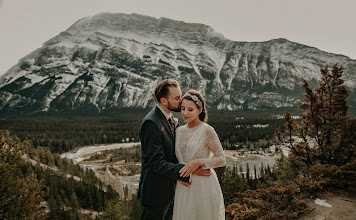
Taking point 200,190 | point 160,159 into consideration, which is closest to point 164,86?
point 160,159

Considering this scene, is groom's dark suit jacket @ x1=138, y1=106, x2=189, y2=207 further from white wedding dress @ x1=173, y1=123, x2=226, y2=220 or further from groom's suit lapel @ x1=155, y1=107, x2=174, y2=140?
white wedding dress @ x1=173, y1=123, x2=226, y2=220

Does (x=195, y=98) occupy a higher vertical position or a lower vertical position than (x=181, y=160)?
higher

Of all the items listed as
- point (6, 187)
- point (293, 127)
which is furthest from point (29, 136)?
point (293, 127)

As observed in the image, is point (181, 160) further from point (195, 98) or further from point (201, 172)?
point (195, 98)

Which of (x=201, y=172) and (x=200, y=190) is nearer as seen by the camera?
(x=201, y=172)

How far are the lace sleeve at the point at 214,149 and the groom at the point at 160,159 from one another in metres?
0.23

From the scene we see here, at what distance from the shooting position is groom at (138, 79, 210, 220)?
4.44 metres

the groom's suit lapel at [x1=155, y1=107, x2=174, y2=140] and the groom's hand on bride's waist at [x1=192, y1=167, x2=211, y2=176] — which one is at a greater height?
the groom's suit lapel at [x1=155, y1=107, x2=174, y2=140]

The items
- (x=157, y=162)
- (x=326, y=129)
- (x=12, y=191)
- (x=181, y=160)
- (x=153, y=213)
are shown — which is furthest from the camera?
(x=12, y=191)

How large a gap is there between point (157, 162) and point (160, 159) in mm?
81

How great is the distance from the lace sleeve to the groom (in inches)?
8.9

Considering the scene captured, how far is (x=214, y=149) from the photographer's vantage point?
4750 mm

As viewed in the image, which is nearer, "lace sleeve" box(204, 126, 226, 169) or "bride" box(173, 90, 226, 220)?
"lace sleeve" box(204, 126, 226, 169)

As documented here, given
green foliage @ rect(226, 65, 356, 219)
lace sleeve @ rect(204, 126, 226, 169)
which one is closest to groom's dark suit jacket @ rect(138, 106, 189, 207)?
lace sleeve @ rect(204, 126, 226, 169)
